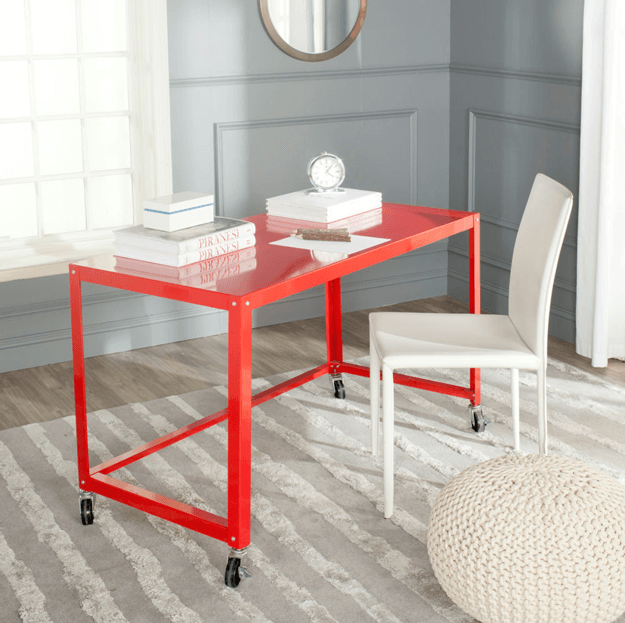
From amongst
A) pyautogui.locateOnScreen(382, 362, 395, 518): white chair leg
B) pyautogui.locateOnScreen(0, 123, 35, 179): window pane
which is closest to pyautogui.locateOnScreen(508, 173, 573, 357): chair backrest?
pyautogui.locateOnScreen(382, 362, 395, 518): white chair leg

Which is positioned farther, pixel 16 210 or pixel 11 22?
pixel 16 210

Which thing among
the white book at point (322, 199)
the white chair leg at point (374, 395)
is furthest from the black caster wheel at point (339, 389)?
the white book at point (322, 199)

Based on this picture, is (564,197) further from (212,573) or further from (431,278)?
(431,278)

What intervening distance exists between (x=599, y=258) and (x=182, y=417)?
5.76 feet

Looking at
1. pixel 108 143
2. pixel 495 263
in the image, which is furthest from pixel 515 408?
pixel 108 143

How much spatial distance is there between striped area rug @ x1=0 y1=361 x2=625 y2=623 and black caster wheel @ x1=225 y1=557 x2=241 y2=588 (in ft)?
0.06

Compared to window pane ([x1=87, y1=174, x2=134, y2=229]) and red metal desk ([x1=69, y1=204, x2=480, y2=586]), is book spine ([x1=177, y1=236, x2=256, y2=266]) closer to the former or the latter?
red metal desk ([x1=69, y1=204, x2=480, y2=586])

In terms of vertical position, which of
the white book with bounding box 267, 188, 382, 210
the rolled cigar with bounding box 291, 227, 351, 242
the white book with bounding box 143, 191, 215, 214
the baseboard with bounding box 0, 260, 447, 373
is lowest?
the baseboard with bounding box 0, 260, 447, 373

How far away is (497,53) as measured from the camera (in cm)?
420

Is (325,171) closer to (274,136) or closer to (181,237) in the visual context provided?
(181,237)

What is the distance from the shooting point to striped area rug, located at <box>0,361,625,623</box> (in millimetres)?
2189

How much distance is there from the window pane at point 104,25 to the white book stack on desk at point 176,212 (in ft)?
5.34

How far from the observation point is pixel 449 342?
2619mm

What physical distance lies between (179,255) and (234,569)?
2.67ft
